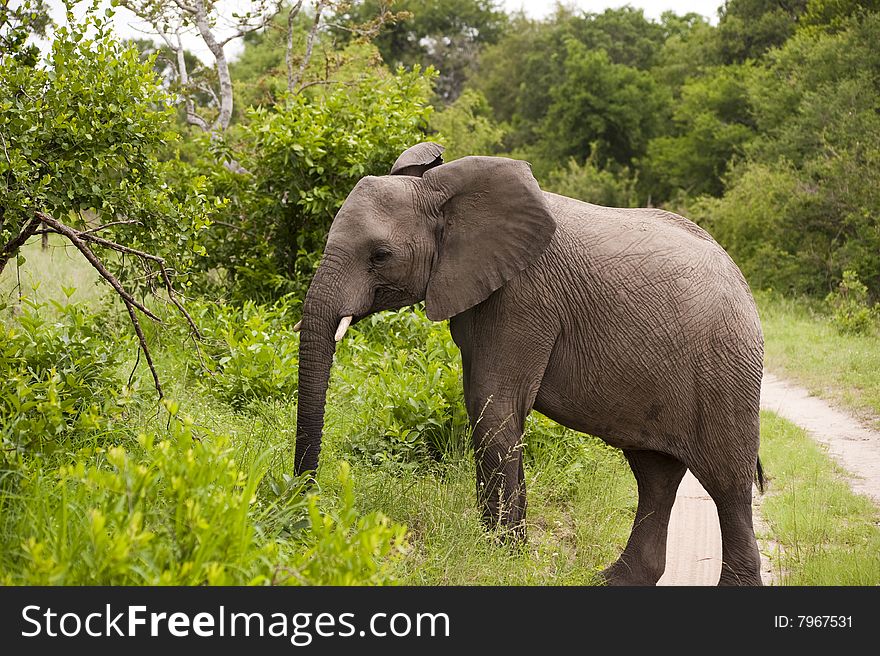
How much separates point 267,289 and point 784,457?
5.30m

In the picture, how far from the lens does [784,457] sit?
757cm

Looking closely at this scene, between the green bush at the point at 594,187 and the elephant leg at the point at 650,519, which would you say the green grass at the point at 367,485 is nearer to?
the elephant leg at the point at 650,519

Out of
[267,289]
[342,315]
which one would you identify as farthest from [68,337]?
[267,289]

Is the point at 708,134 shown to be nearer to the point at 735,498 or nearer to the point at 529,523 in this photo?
the point at 529,523

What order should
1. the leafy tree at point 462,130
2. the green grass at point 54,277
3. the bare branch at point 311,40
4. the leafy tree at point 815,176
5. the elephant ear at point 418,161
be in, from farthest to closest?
the leafy tree at point 462,130 → the leafy tree at point 815,176 → the bare branch at point 311,40 → the green grass at point 54,277 → the elephant ear at point 418,161

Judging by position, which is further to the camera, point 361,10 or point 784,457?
point 361,10

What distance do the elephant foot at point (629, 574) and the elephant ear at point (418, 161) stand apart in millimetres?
2271

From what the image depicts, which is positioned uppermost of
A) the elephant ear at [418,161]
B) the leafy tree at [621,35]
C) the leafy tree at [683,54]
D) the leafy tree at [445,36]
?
the leafy tree at [445,36]

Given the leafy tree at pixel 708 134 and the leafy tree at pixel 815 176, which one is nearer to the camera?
the leafy tree at pixel 815 176

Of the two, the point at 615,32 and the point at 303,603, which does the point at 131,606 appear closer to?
the point at 303,603

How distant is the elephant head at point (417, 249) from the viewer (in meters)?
4.32

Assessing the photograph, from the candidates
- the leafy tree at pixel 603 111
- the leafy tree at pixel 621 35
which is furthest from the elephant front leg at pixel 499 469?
the leafy tree at pixel 621 35

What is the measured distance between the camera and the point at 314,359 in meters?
4.31

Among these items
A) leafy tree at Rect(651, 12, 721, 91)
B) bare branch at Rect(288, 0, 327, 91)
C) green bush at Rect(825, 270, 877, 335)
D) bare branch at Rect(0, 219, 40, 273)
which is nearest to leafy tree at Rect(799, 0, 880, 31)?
leafy tree at Rect(651, 12, 721, 91)
